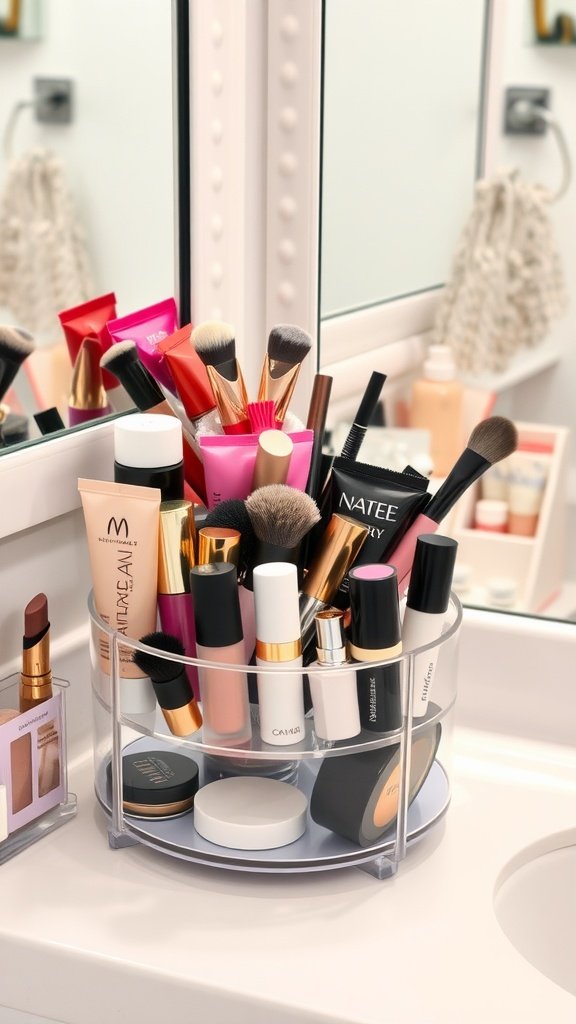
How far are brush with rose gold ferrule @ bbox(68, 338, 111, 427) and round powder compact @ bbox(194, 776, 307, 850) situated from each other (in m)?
0.24

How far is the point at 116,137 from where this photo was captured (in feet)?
A: 2.54

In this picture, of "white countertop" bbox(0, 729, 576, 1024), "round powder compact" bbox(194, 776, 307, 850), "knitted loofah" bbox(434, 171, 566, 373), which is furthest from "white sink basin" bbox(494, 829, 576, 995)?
"knitted loofah" bbox(434, 171, 566, 373)

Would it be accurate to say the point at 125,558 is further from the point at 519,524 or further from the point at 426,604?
the point at 519,524

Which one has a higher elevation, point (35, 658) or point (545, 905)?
point (35, 658)

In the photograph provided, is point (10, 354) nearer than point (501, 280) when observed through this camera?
Yes

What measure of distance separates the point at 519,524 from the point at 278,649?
376 mm

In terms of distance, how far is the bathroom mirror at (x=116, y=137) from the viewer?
0.73 m

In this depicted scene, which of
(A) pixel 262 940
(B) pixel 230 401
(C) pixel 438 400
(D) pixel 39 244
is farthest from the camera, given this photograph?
(C) pixel 438 400

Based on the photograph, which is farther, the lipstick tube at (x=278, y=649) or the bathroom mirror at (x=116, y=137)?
the bathroom mirror at (x=116, y=137)

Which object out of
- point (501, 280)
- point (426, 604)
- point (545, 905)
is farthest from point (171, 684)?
point (501, 280)

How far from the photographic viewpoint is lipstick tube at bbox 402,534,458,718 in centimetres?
53

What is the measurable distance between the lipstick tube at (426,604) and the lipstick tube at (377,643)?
0.07ft

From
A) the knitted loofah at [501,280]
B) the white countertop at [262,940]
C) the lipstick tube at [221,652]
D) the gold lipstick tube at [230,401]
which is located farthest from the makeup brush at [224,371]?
the knitted loofah at [501,280]

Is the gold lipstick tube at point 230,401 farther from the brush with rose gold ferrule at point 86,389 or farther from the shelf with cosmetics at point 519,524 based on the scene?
the shelf with cosmetics at point 519,524
